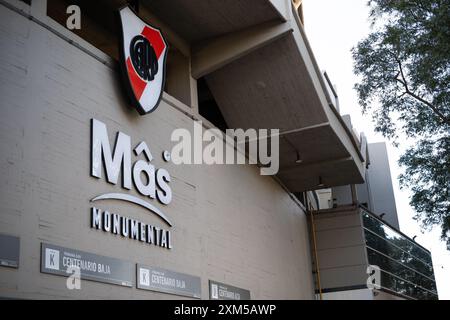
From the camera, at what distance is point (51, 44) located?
9.07 metres

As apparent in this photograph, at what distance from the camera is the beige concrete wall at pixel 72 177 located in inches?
309

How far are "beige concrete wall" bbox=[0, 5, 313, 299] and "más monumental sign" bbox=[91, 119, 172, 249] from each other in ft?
0.37

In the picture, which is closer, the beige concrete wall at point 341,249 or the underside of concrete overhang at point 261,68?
the underside of concrete overhang at point 261,68

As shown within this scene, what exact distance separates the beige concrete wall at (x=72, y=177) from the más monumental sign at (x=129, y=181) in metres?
0.11

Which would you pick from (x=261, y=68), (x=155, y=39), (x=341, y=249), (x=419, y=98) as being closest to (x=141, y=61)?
(x=155, y=39)

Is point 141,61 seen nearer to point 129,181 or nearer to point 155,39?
point 155,39

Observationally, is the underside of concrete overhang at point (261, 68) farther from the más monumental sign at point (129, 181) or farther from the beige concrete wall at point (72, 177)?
the más monumental sign at point (129, 181)

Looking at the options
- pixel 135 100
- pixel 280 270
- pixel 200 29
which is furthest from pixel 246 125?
pixel 135 100

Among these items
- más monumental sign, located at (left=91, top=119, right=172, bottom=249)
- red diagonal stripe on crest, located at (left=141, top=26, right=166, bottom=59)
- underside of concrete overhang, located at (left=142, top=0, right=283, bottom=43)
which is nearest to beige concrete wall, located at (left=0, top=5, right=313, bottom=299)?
más monumental sign, located at (left=91, top=119, right=172, bottom=249)

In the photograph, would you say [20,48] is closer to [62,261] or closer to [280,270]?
[62,261]

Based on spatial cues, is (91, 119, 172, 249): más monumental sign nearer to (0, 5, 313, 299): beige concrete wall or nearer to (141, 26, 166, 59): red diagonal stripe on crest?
(0, 5, 313, 299): beige concrete wall

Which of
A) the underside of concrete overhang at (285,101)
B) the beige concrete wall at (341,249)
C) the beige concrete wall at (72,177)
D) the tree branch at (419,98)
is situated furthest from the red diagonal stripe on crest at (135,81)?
the beige concrete wall at (341,249)

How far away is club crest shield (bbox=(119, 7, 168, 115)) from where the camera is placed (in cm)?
1056

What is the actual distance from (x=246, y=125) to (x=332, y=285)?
24.0 ft
